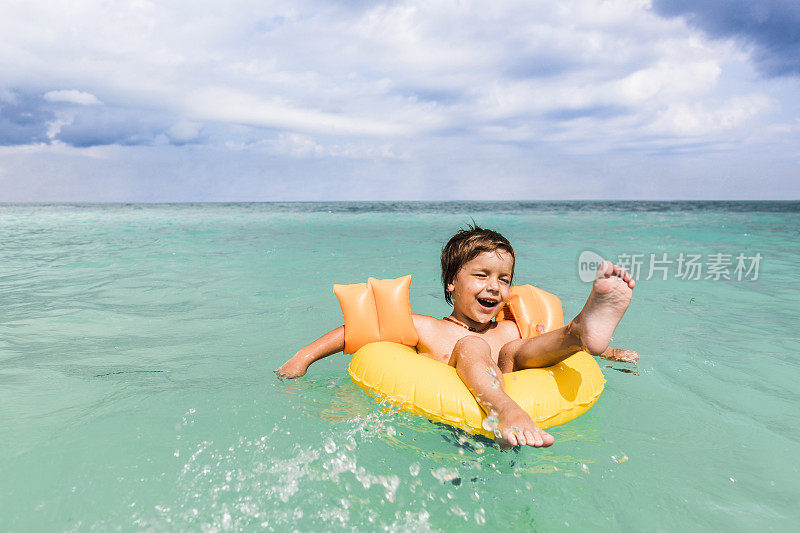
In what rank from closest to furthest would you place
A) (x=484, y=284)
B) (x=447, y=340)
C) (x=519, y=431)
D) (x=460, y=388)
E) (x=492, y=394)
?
(x=519, y=431)
(x=492, y=394)
(x=460, y=388)
(x=484, y=284)
(x=447, y=340)

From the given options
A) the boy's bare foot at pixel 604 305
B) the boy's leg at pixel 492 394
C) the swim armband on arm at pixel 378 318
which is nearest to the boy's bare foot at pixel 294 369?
the swim armband on arm at pixel 378 318

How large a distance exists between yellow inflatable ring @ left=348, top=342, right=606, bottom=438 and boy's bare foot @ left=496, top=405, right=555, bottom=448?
5.7 inches

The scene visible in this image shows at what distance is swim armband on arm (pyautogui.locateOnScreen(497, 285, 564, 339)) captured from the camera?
128 inches

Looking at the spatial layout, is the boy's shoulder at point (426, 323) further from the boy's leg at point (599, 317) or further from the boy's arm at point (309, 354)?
the boy's leg at point (599, 317)

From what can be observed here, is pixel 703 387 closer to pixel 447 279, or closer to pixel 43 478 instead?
pixel 447 279

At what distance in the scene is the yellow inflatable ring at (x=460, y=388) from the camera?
7.79ft

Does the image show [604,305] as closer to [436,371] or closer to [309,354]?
[436,371]

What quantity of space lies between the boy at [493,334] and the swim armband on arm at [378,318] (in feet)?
0.33

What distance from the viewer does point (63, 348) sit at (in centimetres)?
380

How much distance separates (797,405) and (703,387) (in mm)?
472

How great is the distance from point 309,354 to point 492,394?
4.21 ft

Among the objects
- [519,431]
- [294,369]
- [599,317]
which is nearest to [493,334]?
[599,317]

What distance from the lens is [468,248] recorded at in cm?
306

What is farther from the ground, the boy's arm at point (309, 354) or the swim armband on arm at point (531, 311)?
the swim armband on arm at point (531, 311)
